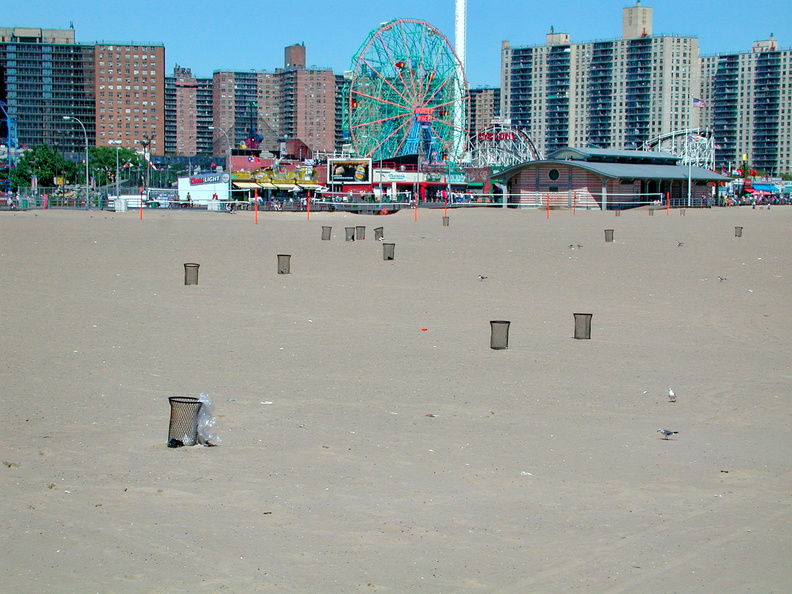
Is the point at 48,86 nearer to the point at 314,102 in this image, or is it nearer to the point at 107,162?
the point at 314,102

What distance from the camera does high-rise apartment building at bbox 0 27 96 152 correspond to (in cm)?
16600

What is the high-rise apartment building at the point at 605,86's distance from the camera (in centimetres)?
16600

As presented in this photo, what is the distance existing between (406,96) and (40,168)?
116 ft

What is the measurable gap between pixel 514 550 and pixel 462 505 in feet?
2.43

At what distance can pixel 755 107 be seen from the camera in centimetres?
17800

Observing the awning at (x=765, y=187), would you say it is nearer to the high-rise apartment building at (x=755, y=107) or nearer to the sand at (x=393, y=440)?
the high-rise apartment building at (x=755, y=107)

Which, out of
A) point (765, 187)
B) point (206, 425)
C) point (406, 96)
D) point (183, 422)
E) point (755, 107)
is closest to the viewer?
point (183, 422)

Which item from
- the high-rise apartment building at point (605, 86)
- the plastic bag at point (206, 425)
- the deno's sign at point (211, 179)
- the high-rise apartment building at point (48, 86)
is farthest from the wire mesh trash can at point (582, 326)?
the high-rise apartment building at point (48, 86)

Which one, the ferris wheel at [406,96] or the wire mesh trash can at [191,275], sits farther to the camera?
the ferris wheel at [406,96]

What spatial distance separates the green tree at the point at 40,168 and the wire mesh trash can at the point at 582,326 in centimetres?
8492

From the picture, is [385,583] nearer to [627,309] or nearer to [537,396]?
[537,396]

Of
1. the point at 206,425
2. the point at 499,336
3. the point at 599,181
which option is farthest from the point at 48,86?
the point at 206,425

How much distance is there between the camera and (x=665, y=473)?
6668 millimetres

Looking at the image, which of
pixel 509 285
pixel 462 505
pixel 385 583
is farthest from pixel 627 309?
pixel 385 583
